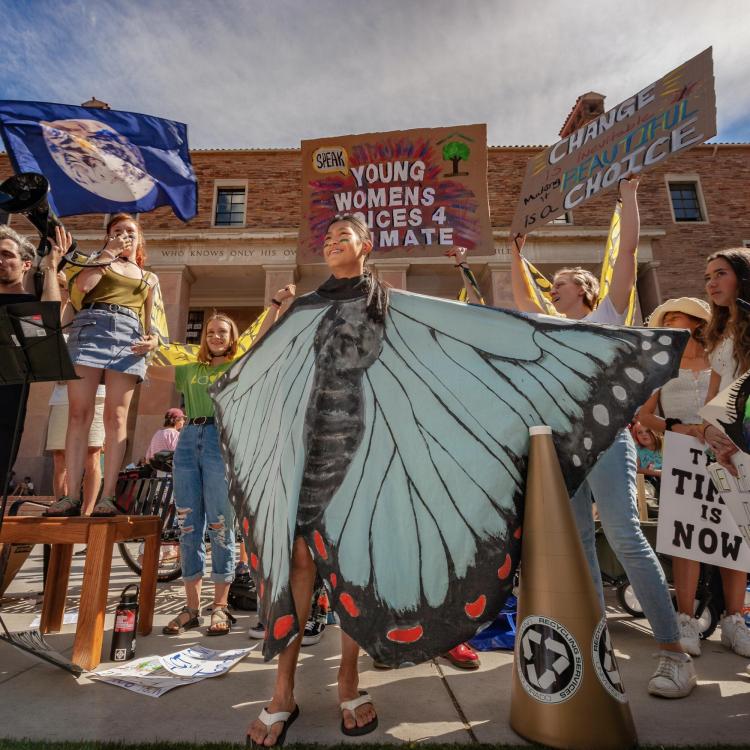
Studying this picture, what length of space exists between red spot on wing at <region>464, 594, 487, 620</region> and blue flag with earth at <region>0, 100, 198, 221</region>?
435 cm

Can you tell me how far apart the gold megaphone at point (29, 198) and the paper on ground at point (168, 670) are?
88.0 inches

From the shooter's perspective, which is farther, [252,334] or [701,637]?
[252,334]

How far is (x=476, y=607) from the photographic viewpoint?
62.0 inches

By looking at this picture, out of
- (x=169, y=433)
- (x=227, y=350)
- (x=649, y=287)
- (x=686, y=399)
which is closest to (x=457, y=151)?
(x=227, y=350)

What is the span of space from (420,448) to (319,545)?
1.57ft

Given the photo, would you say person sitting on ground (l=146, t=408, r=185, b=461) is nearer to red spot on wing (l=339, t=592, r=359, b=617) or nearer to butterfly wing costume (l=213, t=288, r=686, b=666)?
butterfly wing costume (l=213, t=288, r=686, b=666)

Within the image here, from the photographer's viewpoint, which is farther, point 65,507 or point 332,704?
point 65,507

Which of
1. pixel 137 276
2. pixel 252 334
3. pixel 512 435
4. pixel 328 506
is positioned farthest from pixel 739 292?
pixel 137 276

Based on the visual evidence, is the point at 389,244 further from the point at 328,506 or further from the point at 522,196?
the point at 328,506

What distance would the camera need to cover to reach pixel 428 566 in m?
1.61

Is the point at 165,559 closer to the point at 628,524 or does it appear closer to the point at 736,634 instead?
the point at 628,524

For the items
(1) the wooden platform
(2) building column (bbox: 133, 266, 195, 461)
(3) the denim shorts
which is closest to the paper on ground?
(1) the wooden platform

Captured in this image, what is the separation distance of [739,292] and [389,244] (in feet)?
8.34

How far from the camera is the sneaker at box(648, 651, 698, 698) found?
2018 mm
